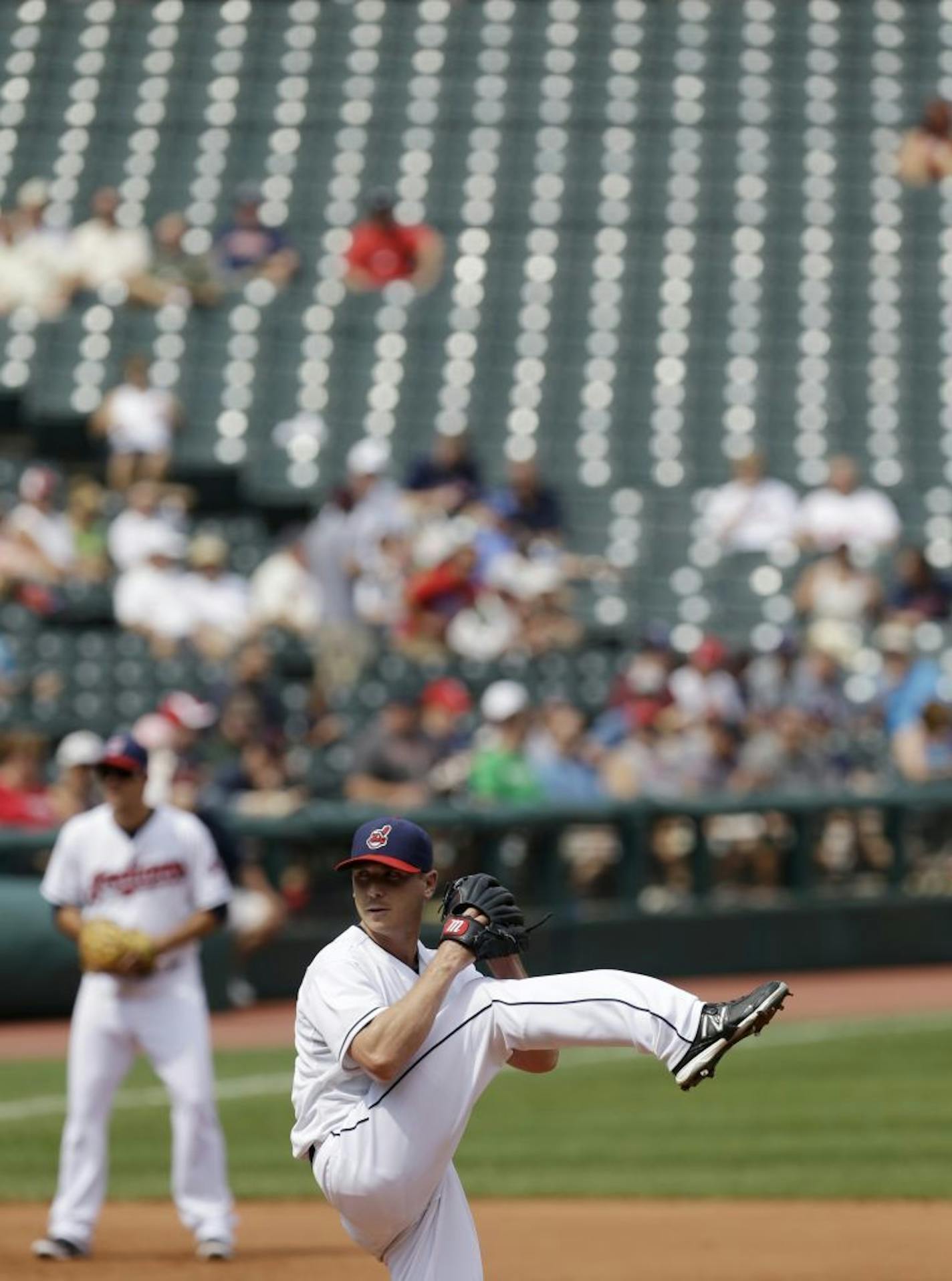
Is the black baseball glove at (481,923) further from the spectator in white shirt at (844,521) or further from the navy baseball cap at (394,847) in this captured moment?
the spectator in white shirt at (844,521)

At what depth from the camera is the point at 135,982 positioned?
761cm

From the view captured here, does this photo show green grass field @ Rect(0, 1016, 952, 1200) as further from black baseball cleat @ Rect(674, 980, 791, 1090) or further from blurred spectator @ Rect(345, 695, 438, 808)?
black baseball cleat @ Rect(674, 980, 791, 1090)

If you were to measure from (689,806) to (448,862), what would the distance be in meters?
1.74

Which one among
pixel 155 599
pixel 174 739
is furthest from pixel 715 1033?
pixel 155 599

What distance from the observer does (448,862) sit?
546 inches

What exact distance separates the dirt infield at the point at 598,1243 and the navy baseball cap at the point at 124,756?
157 cm

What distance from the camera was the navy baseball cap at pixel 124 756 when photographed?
747 centimetres

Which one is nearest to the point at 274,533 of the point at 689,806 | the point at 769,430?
the point at 769,430

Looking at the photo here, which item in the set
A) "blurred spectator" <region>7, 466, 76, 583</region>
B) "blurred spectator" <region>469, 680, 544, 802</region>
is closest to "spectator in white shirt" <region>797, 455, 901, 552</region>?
"blurred spectator" <region>469, 680, 544, 802</region>

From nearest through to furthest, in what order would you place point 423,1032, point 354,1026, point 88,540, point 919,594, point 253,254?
point 423,1032 → point 354,1026 → point 88,540 → point 919,594 → point 253,254

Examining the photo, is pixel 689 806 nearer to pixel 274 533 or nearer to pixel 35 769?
pixel 35 769

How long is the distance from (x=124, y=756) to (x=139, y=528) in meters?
9.26

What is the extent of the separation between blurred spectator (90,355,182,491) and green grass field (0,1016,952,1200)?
7.19 metres

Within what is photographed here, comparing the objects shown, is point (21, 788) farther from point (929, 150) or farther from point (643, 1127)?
point (929, 150)
